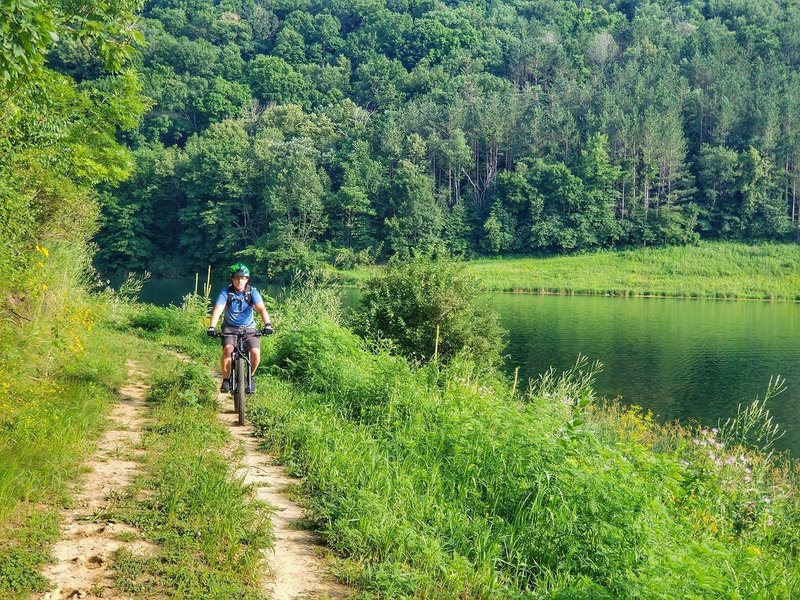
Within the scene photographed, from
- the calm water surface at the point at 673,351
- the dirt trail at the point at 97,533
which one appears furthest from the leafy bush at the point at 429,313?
the dirt trail at the point at 97,533

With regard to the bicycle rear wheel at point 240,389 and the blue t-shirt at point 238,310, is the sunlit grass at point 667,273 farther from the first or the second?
the bicycle rear wheel at point 240,389

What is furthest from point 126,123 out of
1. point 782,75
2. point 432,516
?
point 782,75

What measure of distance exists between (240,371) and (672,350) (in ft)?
79.2

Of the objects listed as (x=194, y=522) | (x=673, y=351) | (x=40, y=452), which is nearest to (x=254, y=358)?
(x=40, y=452)

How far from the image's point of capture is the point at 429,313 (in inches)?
602

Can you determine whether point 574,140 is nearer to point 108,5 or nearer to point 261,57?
point 261,57

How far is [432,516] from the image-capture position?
5504 mm

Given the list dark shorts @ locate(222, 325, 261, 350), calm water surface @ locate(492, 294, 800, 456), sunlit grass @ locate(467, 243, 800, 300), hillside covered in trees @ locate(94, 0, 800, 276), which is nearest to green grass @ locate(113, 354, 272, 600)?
dark shorts @ locate(222, 325, 261, 350)

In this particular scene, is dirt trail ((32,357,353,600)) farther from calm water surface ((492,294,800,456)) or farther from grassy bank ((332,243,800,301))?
grassy bank ((332,243,800,301))

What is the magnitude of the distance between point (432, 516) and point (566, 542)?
3.45 ft

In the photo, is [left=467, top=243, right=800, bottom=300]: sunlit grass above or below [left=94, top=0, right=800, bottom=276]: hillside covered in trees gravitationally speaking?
below

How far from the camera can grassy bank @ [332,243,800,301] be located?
60.6m

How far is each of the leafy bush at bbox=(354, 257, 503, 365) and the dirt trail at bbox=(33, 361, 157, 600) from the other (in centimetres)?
874

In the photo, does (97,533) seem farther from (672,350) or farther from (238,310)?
(672,350)
